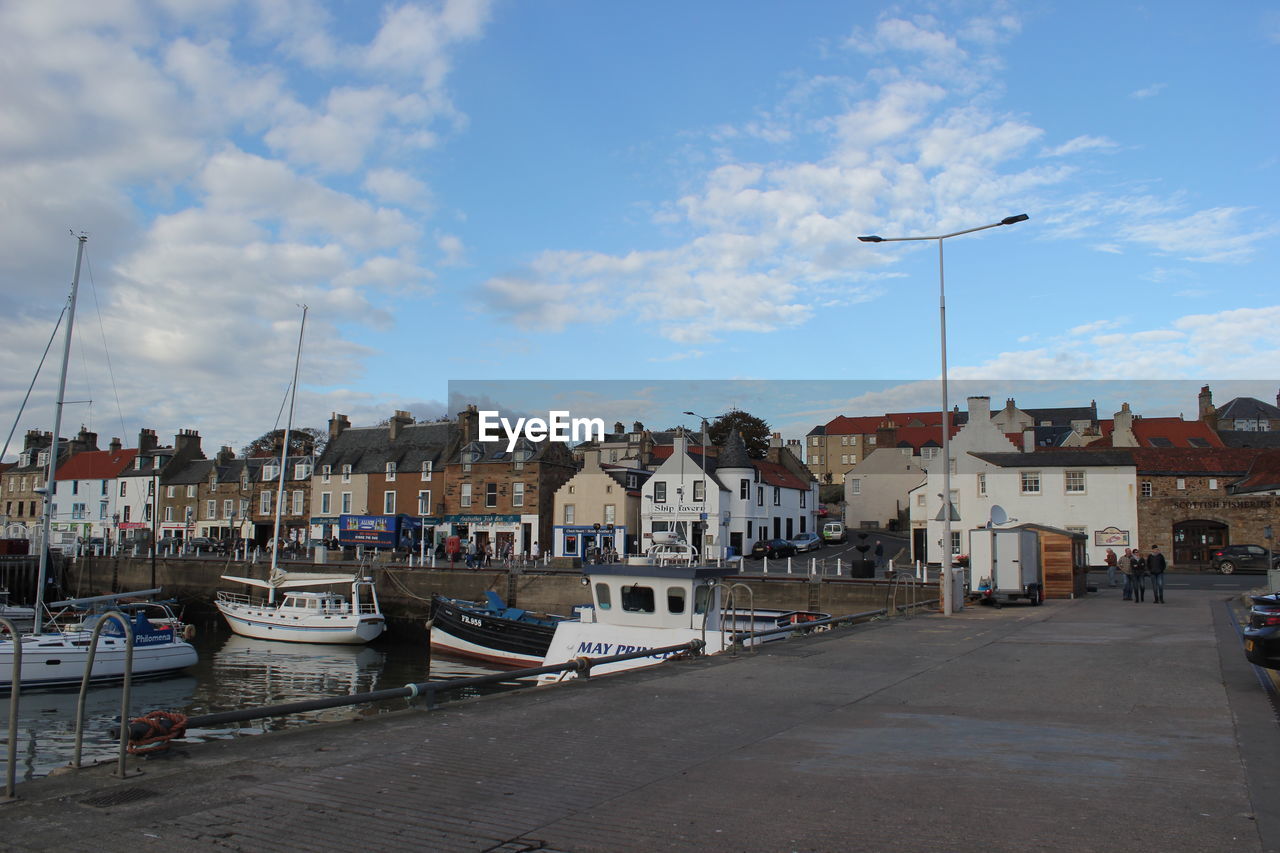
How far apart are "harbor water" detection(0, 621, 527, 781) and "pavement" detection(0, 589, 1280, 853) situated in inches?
253

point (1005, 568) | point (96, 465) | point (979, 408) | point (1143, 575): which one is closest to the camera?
point (1005, 568)

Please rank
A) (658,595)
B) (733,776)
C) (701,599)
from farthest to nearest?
(658,595) → (701,599) → (733,776)

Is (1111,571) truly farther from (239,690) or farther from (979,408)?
(239,690)

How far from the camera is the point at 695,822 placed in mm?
6195

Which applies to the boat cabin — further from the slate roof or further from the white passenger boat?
the slate roof

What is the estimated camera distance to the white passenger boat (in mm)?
20562

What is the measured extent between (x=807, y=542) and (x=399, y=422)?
2965 cm

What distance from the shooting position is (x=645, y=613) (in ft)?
69.3

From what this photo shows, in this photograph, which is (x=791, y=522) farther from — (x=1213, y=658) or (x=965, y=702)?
(x=965, y=702)

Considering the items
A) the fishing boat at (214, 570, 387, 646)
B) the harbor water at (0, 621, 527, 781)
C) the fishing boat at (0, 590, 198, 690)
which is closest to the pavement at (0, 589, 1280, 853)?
the harbor water at (0, 621, 527, 781)

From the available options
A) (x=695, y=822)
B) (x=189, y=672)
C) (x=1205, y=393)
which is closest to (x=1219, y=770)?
(x=695, y=822)

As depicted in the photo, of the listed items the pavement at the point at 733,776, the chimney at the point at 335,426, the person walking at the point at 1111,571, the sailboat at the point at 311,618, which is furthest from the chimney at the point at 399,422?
the pavement at the point at 733,776

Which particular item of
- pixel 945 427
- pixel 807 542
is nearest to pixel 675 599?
pixel 945 427

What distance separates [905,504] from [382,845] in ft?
246
